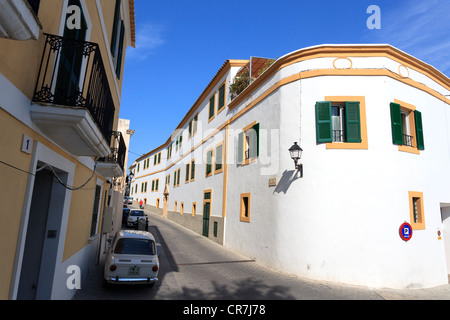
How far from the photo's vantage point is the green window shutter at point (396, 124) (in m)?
9.59

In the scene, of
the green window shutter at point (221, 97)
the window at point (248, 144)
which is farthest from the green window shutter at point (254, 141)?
the green window shutter at point (221, 97)

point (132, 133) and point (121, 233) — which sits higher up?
point (132, 133)

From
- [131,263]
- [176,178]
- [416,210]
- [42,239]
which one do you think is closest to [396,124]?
[416,210]

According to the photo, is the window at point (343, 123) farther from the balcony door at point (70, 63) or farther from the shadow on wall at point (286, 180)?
the balcony door at point (70, 63)

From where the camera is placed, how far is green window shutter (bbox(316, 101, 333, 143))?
973cm

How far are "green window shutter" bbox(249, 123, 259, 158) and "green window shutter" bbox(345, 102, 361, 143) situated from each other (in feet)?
13.7

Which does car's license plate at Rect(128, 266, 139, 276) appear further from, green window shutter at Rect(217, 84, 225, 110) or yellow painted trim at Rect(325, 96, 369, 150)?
green window shutter at Rect(217, 84, 225, 110)

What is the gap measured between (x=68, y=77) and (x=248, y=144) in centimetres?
986

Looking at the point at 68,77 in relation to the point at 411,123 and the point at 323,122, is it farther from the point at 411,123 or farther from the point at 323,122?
the point at 411,123

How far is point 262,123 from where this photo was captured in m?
12.5

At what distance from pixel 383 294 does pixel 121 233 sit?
8314 millimetres

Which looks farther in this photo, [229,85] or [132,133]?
[132,133]
